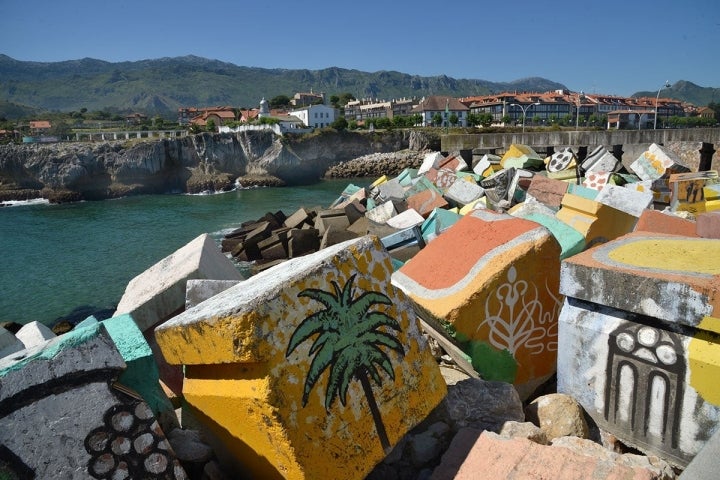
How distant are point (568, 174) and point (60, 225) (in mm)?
26343

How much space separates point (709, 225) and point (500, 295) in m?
2.47

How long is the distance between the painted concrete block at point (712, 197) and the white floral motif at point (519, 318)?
5740 millimetres

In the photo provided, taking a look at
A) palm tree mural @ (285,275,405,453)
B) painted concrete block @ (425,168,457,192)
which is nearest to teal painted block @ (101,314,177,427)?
palm tree mural @ (285,275,405,453)

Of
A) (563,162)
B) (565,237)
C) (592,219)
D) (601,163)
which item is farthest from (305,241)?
(565,237)

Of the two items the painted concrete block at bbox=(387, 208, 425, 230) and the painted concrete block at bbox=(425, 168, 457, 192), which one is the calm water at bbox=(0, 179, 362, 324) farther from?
the painted concrete block at bbox=(425, 168, 457, 192)

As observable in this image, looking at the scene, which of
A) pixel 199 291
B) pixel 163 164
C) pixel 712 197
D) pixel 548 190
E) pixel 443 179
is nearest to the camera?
pixel 199 291

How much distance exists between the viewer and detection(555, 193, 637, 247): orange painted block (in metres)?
4.44

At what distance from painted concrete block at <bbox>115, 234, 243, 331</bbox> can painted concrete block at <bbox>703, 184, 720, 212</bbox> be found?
7.22m

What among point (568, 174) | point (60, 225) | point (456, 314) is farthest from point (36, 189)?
point (456, 314)

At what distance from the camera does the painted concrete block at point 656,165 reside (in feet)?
33.1

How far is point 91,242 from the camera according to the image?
19.5 metres

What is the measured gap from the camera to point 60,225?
25.9 meters

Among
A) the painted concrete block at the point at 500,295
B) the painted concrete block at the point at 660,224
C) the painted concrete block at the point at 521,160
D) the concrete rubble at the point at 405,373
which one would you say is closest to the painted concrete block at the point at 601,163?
the painted concrete block at the point at 521,160

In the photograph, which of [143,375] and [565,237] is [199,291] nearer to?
[143,375]
